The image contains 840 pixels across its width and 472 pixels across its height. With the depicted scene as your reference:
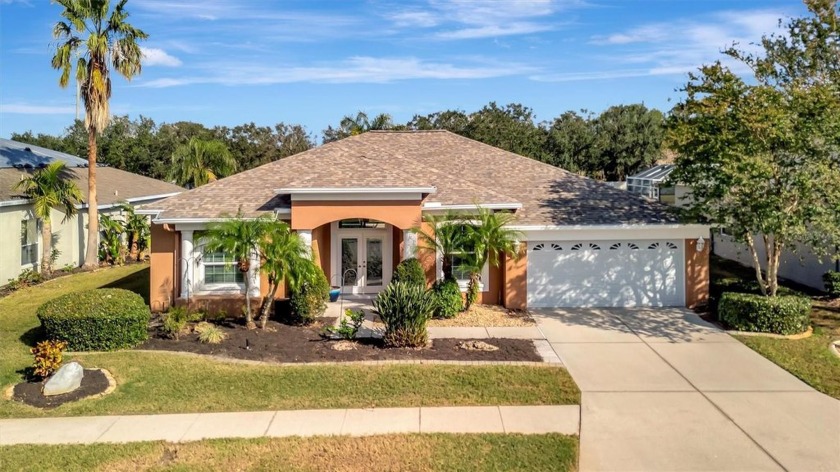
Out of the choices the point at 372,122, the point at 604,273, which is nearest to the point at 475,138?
the point at 372,122

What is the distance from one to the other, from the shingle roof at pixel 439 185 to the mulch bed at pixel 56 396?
240 inches

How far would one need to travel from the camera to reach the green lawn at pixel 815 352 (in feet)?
37.5

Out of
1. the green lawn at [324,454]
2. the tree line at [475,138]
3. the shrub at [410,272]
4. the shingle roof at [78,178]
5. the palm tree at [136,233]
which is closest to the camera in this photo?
the green lawn at [324,454]

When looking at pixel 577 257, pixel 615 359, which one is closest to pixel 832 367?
pixel 615 359

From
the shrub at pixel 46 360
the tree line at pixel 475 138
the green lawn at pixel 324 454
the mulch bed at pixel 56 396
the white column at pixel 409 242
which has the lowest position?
the green lawn at pixel 324 454

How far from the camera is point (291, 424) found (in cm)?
947

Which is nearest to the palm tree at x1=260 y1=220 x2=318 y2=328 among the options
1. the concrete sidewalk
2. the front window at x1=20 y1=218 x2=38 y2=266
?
the concrete sidewalk

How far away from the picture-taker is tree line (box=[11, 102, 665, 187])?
50312mm

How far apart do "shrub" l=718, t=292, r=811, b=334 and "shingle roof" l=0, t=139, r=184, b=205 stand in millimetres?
22996

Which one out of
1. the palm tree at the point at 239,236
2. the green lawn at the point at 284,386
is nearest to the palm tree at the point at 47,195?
the green lawn at the point at 284,386

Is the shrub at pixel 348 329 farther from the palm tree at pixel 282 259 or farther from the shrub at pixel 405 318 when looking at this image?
the palm tree at pixel 282 259

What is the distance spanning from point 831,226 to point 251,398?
13.0m

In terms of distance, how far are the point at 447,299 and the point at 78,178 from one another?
2042 cm

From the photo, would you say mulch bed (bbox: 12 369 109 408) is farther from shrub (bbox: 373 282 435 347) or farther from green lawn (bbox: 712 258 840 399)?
green lawn (bbox: 712 258 840 399)
